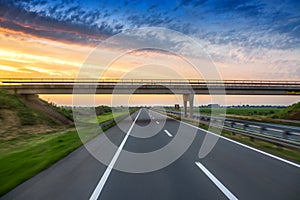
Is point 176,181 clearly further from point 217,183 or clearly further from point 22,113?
point 22,113

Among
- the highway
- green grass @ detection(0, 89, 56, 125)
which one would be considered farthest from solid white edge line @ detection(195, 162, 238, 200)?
green grass @ detection(0, 89, 56, 125)

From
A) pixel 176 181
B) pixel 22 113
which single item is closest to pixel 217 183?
pixel 176 181

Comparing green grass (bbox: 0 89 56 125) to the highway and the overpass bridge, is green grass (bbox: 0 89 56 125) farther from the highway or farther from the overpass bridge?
the highway

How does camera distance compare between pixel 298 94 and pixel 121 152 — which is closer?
pixel 121 152

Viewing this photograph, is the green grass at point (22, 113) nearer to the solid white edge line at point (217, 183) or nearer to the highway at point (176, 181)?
the highway at point (176, 181)

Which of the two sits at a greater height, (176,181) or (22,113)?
(22,113)

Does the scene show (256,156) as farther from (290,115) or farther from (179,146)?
(290,115)

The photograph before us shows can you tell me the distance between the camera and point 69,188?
6027 mm

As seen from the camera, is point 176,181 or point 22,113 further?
point 22,113

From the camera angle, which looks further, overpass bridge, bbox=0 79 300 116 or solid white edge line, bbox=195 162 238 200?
overpass bridge, bbox=0 79 300 116

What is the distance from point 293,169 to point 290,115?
41968mm

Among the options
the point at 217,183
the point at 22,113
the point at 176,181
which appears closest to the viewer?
the point at 217,183

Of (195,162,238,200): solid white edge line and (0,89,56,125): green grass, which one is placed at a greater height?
(0,89,56,125): green grass

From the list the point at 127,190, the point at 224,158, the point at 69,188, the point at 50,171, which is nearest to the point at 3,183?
the point at 50,171
